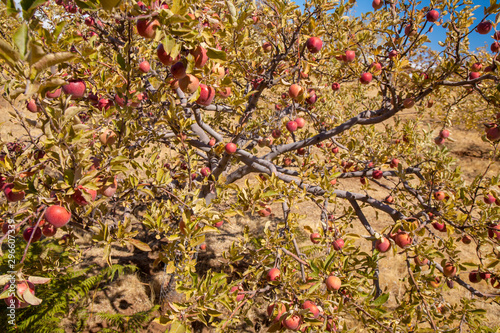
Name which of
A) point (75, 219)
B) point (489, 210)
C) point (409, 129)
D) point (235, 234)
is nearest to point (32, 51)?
point (75, 219)

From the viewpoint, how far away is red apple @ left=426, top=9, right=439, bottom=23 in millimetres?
2607

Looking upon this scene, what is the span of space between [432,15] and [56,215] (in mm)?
3760

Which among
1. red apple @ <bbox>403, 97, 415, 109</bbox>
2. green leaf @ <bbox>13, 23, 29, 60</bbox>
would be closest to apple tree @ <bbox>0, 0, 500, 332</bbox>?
green leaf @ <bbox>13, 23, 29, 60</bbox>

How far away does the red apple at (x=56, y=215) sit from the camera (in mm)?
1308

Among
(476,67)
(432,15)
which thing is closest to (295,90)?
(432,15)

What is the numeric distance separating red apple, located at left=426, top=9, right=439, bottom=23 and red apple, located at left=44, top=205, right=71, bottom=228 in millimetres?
3673

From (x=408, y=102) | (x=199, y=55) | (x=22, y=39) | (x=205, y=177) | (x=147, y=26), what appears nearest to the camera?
(x=22, y=39)

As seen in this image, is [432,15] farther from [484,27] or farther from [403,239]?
[403,239]

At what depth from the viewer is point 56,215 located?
131 centimetres

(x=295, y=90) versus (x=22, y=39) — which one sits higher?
(x=295, y=90)

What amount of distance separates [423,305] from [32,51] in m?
2.70

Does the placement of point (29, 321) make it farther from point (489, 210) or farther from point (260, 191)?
point (489, 210)

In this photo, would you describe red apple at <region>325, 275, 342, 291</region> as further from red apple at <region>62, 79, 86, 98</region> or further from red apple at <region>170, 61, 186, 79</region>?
red apple at <region>62, 79, 86, 98</region>

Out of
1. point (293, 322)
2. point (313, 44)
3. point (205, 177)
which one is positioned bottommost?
point (293, 322)
